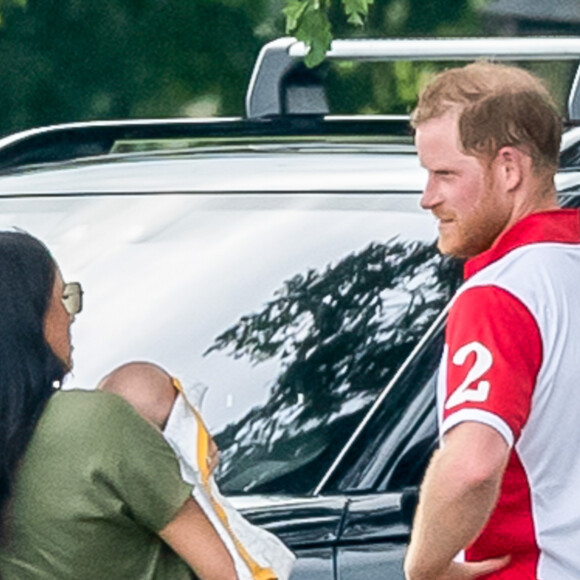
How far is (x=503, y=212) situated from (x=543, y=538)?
0.50 metres

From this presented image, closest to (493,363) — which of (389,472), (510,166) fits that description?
(510,166)

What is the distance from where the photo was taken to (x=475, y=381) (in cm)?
343

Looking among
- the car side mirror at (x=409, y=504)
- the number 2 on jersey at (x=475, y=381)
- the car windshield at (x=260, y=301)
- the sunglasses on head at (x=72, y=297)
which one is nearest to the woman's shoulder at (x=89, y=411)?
the sunglasses on head at (x=72, y=297)

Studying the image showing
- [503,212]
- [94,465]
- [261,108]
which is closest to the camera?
[94,465]

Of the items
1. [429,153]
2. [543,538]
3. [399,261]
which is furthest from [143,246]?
[543,538]

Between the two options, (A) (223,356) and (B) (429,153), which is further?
(A) (223,356)

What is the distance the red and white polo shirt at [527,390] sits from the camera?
11.3ft

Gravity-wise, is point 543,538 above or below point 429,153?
below

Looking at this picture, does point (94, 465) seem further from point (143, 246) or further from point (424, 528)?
point (143, 246)

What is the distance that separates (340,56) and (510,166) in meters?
2.24

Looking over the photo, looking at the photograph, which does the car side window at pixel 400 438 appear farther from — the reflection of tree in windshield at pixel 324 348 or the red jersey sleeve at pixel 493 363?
the red jersey sleeve at pixel 493 363

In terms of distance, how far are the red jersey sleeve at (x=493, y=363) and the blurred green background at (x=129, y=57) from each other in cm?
736

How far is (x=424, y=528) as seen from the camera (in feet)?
11.5

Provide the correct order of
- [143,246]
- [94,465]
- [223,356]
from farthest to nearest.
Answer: [143,246]
[223,356]
[94,465]
